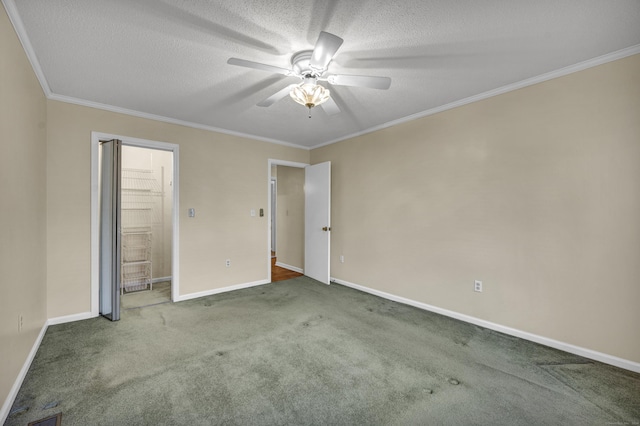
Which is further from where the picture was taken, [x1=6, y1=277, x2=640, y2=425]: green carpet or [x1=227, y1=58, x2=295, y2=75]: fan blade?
[x1=227, y1=58, x2=295, y2=75]: fan blade

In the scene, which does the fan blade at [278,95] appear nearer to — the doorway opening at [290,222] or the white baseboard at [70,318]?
the doorway opening at [290,222]

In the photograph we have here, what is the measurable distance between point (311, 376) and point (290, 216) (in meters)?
4.01

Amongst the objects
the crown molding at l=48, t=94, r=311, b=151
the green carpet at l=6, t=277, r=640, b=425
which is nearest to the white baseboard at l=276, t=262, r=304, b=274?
the green carpet at l=6, t=277, r=640, b=425

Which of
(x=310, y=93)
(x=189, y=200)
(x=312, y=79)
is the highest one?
(x=312, y=79)

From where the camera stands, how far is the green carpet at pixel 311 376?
1.67 m

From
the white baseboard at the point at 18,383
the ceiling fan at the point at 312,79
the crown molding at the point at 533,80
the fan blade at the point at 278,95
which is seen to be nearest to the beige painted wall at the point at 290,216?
the crown molding at the point at 533,80

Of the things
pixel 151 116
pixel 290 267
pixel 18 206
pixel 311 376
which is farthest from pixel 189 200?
pixel 311 376

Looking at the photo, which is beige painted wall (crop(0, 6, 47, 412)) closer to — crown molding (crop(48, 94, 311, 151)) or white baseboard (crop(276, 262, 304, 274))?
crown molding (crop(48, 94, 311, 151))

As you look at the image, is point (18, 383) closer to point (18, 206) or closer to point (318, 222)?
point (18, 206)

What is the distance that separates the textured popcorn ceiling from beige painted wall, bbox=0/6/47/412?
0.96 ft

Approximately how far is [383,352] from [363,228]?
6.74 ft

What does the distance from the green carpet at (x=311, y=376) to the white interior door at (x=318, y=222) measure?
1575 mm

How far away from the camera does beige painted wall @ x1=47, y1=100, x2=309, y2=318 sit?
116 inches

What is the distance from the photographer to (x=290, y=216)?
19.2 feet
